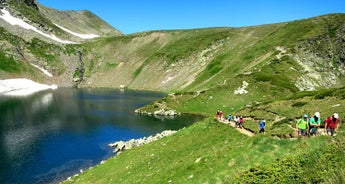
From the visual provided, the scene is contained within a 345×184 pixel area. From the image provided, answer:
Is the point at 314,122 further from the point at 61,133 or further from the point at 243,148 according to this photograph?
the point at 61,133

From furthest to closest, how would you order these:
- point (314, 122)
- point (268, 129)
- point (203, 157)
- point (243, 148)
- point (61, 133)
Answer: point (61, 133) → point (268, 129) → point (203, 157) → point (314, 122) → point (243, 148)

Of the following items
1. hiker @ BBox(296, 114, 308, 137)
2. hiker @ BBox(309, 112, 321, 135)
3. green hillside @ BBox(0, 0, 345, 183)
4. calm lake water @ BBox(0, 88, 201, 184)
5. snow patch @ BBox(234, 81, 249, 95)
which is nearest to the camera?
green hillside @ BBox(0, 0, 345, 183)

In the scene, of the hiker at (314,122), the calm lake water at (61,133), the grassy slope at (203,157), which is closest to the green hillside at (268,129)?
the grassy slope at (203,157)

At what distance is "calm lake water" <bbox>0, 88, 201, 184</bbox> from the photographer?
61.2 m

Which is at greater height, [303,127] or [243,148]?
[303,127]

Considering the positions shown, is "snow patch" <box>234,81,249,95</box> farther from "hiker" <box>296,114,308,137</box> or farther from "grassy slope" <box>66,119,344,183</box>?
"hiker" <box>296,114,308,137</box>

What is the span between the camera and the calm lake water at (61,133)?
61.2m

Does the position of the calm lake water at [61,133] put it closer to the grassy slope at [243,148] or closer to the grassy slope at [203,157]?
the grassy slope at [243,148]

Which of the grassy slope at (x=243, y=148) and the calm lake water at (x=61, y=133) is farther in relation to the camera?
the calm lake water at (x=61, y=133)

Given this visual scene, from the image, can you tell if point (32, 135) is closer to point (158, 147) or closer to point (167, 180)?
point (158, 147)

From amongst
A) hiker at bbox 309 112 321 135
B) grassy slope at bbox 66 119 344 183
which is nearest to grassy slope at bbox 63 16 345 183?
grassy slope at bbox 66 119 344 183

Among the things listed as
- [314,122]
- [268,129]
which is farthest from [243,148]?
[268,129]

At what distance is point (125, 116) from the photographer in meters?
115

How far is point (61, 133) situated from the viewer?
89125mm
